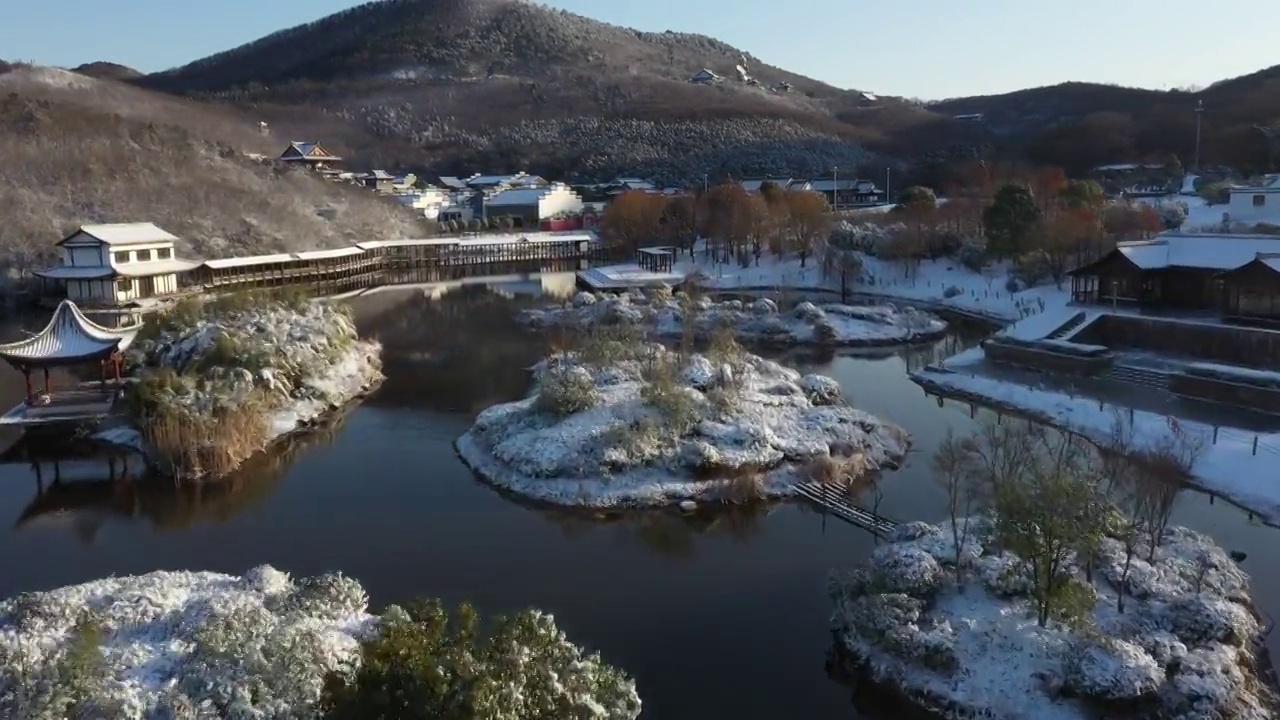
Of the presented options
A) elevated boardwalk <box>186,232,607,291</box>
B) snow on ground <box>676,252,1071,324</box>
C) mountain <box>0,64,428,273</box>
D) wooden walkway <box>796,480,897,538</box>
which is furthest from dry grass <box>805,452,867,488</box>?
mountain <box>0,64,428,273</box>

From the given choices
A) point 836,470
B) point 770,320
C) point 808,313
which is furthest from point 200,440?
point 808,313

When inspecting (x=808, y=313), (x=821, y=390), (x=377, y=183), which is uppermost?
(x=377, y=183)

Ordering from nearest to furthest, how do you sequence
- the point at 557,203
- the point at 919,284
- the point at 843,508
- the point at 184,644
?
1. the point at 184,644
2. the point at 843,508
3. the point at 919,284
4. the point at 557,203

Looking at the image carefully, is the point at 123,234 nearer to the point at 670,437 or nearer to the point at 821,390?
the point at 670,437

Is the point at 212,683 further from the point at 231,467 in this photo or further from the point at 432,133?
the point at 432,133

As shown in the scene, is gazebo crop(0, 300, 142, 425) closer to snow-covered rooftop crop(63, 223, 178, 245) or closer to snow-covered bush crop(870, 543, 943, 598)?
snow-covered rooftop crop(63, 223, 178, 245)

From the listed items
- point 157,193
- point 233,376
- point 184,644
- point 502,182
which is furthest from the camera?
point 502,182

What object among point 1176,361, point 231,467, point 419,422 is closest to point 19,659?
point 231,467

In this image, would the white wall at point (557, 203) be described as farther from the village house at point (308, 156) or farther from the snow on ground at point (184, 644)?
the snow on ground at point (184, 644)
